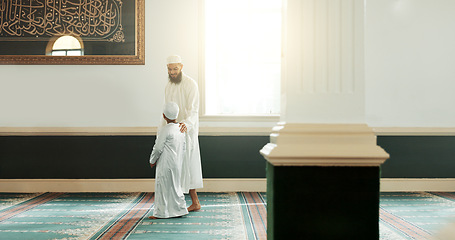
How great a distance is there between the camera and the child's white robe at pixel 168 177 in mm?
3945

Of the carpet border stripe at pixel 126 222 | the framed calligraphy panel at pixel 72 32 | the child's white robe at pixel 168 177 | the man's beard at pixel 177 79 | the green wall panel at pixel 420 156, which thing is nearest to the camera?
the carpet border stripe at pixel 126 222

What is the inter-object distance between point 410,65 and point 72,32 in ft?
14.4

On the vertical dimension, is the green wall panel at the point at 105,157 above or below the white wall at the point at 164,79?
below

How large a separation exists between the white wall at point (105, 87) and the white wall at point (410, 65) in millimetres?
2366

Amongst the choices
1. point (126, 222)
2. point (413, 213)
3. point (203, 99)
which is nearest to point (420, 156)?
point (413, 213)

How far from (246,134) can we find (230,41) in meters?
1.31

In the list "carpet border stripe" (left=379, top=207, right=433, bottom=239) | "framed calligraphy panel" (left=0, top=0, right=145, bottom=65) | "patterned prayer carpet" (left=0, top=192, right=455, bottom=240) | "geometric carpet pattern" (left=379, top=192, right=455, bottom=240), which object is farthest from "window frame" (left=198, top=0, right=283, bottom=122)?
"carpet border stripe" (left=379, top=207, right=433, bottom=239)

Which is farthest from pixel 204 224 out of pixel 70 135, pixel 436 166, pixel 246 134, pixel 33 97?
A: pixel 436 166

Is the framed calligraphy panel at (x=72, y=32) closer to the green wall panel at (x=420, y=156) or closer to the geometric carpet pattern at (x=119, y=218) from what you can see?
the geometric carpet pattern at (x=119, y=218)

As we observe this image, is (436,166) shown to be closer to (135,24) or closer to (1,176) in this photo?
(135,24)

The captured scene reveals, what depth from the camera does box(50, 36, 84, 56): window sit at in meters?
5.59

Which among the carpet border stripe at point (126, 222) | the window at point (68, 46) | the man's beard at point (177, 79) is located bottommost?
the carpet border stripe at point (126, 222)

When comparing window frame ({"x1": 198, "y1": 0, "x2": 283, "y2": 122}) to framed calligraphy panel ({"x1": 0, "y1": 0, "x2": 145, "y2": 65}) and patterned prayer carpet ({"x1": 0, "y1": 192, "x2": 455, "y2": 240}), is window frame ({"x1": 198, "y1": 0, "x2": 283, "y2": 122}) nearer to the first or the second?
framed calligraphy panel ({"x1": 0, "y1": 0, "x2": 145, "y2": 65})

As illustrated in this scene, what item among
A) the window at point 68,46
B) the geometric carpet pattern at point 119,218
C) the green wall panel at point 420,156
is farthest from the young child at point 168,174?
the green wall panel at point 420,156
